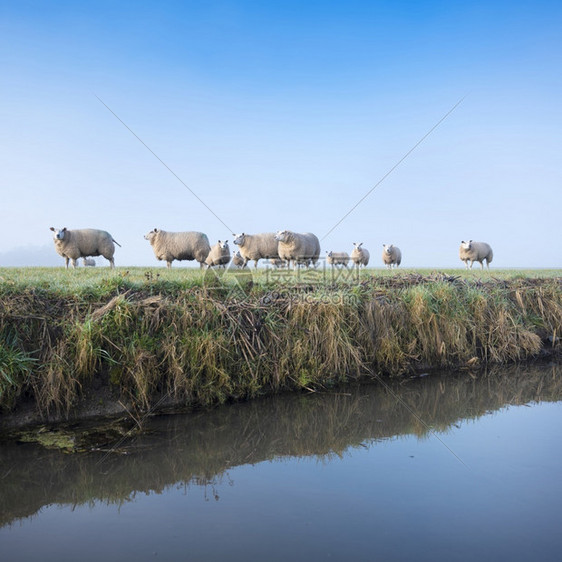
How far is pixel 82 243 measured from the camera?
13.4m

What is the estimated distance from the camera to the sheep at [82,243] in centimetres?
1295

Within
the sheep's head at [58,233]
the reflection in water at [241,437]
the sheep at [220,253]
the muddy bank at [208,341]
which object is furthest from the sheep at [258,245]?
the reflection in water at [241,437]

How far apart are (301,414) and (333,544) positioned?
7.42 feet

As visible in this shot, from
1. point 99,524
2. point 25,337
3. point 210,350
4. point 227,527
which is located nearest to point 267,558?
point 227,527

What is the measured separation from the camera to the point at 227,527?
3059mm

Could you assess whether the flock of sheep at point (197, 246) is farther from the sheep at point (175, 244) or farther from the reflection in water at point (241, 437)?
the reflection in water at point (241, 437)

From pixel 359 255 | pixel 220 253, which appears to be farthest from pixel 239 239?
pixel 359 255

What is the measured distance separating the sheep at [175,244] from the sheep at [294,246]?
281 cm

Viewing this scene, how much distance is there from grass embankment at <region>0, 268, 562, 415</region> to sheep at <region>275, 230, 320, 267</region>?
8.27 m

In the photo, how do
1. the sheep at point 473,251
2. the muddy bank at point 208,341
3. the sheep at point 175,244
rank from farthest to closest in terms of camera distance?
the sheep at point 473,251, the sheep at point 175,244, the muddy bank at point 208,341

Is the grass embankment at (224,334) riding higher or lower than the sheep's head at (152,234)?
lower

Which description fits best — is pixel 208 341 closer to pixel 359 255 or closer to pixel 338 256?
pixel 359 255

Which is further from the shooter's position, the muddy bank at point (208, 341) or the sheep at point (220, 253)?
the sheep at point (220, 253)

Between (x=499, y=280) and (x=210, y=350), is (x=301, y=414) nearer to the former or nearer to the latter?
(x=210, y=350)
